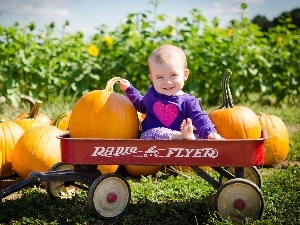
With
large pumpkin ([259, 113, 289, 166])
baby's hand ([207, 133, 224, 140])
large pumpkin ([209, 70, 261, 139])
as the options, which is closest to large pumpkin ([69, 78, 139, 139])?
baby's hand ([207, 133, 224, 140])

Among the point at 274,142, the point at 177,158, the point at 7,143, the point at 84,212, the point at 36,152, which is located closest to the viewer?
the point at 177,158

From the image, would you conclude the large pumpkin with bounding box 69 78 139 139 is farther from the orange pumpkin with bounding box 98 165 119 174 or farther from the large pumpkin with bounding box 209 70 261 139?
the large pumpkin with bounding box 209 70 261 139

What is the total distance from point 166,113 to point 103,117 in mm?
444

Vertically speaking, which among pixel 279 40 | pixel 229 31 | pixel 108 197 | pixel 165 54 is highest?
pixel 229 31

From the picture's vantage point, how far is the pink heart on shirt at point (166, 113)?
3643 mm

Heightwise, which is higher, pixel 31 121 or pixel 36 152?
pixel 31 121

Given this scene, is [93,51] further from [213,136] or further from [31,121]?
[213,136]

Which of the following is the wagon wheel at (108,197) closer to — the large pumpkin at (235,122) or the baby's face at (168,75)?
the baby's face at (168,75)

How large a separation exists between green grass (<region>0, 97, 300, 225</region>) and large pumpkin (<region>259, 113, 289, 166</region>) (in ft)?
1.98

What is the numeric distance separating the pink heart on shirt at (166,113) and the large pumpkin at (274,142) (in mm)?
1657

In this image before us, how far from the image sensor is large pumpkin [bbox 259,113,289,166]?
496 centimetres

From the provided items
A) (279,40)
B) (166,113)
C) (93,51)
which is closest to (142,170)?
(166,113)

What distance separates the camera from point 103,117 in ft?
11.9

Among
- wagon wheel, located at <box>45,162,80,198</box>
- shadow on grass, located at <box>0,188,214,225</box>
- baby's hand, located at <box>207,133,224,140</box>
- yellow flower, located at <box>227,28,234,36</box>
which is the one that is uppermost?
yellow flower, located at <box>227,28,234,36</box>
